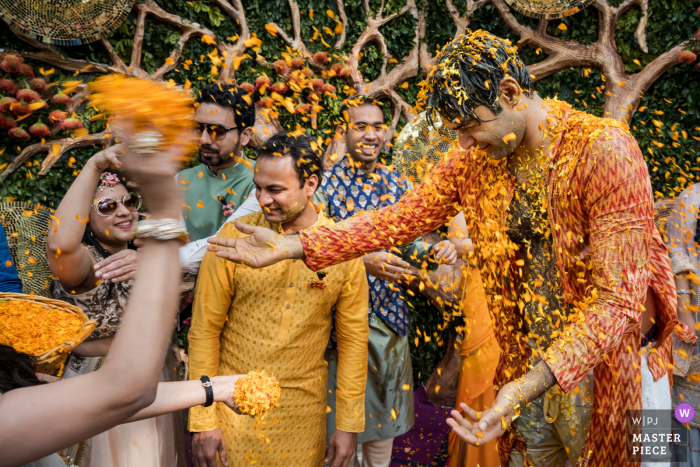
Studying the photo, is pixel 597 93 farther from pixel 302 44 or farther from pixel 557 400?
pixel 557 400

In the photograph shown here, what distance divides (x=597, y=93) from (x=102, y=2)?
4.78 meters

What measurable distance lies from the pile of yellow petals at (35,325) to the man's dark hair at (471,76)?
5.66ft

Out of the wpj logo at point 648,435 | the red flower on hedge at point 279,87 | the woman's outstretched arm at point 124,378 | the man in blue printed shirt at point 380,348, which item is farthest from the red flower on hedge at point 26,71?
the wpj logo at point 648,435

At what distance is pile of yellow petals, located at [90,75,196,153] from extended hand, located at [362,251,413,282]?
7.15 feet

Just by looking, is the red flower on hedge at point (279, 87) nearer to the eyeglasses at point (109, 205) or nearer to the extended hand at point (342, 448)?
the eyeglasses at point (109, 205)

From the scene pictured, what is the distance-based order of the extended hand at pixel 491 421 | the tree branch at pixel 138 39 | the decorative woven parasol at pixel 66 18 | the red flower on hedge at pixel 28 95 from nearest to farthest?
the extended hand at pixel 491 421, the decorative woven parasol at pixel 66 18, the red flower on hedge at pixel 28 95, the tree branch at pixel 138 39

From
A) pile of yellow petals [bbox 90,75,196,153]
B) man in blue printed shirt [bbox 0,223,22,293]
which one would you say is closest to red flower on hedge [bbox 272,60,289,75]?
man in blue printed shirt [bbox 0,223,22,293]

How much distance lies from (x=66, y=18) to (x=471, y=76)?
11.9 feet

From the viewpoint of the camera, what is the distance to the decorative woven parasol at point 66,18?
387 centimetres

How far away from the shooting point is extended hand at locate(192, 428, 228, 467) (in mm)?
2439

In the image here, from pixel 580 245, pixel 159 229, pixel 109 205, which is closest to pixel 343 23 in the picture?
pixel 109 205

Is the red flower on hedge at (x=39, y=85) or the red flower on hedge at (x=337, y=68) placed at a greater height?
the red flower on hedge at (x=337, y=68)

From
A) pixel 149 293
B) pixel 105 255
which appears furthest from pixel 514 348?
pixel 105 255

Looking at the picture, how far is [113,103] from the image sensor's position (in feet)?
3.26
